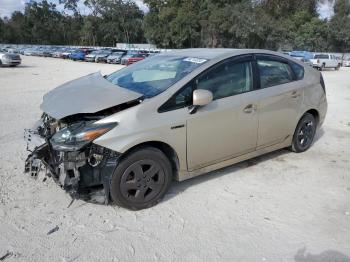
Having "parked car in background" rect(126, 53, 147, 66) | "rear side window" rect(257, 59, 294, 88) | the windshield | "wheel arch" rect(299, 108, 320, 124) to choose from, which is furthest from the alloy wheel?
"parked car in background" rect(126, 53, 147, 66)

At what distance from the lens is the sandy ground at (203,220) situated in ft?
10.7

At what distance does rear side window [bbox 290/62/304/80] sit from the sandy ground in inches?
52.9

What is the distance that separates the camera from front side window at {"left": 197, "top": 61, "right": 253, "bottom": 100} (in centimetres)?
429

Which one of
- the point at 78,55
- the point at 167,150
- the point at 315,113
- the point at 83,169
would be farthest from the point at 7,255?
the point at 78,55

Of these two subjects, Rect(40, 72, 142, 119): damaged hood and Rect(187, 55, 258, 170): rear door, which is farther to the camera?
Rect(187, 55, 258, 170): rear door

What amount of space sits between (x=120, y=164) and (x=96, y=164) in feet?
0.79

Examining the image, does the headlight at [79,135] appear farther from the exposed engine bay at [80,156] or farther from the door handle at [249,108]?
the door handle at [249,108]

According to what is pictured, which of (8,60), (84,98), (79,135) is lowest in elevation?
(8,60)

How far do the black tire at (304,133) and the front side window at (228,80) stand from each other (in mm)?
1469

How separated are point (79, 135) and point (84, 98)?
52 centimetres

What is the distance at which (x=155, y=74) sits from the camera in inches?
185

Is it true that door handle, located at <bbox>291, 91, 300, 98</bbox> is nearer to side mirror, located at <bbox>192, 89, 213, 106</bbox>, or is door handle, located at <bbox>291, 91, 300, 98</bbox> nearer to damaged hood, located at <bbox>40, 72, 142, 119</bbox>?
side mirror, located at <bbox>192, 89, 213, 106</bbox>

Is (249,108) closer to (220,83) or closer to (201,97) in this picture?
(220,83)

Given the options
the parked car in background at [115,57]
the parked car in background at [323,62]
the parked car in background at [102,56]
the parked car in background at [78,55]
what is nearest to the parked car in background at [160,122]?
the parked car in background at [323,62]
